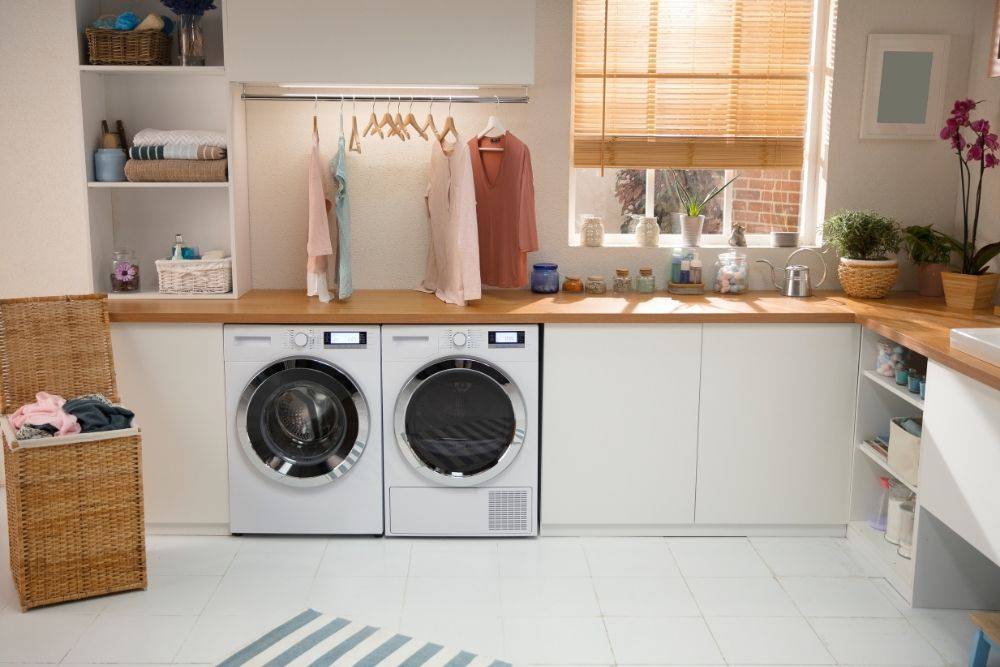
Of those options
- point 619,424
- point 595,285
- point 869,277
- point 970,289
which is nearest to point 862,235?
point 869,277

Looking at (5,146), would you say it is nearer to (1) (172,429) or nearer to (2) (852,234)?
(1) (172,429)

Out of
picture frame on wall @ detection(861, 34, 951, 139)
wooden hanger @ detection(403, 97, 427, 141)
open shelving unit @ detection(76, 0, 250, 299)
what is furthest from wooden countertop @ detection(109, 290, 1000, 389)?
picture frame on wall @ detection(861, 34, 951, 139)

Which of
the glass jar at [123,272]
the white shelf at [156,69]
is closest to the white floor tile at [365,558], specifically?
the glass jar at [123,272]

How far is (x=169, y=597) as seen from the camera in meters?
3.26

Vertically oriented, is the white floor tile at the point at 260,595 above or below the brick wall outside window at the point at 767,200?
below

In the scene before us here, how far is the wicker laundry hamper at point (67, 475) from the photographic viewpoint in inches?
122

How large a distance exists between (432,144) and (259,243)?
873 mm

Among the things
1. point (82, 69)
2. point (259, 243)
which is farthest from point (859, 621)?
point (82, 69)

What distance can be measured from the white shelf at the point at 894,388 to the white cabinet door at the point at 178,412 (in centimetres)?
245

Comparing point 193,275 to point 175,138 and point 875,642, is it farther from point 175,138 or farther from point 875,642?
point 875,642

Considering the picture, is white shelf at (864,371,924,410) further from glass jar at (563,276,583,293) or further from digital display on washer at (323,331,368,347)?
digital display on washer at (323,331,368,347)

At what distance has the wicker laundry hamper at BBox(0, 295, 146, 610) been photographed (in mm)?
3111

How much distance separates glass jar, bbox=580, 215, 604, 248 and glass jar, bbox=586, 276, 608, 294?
20cm

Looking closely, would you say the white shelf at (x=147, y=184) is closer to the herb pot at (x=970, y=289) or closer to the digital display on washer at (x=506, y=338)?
the digital display on washer at (x=506, y=338)
